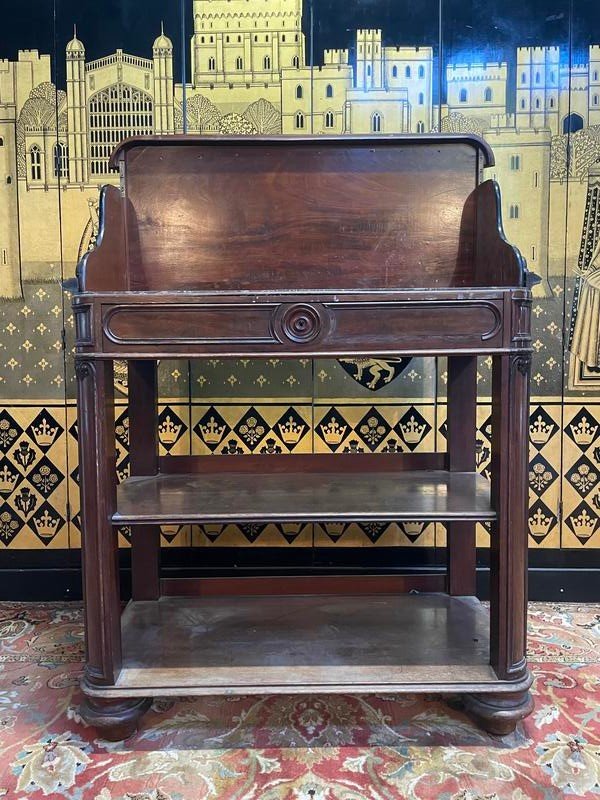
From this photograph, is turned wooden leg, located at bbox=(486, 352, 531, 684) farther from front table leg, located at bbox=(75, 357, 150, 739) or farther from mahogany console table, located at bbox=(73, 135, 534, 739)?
front table leg, located at bbox=(75, 357, 150, 739)

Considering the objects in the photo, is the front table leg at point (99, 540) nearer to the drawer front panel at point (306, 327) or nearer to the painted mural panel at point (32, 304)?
the drawer front panel at point (306, 327)

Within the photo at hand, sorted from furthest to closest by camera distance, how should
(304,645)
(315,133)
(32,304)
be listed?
(32,304) < (315,133) < (304,645)

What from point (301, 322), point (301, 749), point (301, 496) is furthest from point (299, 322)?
point (301, 749)

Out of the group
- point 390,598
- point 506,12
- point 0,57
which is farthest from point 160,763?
point 506,12

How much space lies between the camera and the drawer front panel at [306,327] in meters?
1.57

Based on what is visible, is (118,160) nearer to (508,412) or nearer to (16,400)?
(16,400)

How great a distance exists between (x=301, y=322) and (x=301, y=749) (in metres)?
1.13

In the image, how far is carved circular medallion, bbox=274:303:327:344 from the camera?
1573mm

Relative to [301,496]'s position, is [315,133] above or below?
above

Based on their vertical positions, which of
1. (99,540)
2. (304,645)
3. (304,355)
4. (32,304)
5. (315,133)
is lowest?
(304,645)

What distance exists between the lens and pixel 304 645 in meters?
1.81

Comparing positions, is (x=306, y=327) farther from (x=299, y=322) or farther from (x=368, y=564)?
(x=368, y=564)

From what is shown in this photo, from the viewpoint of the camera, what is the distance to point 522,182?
95.0 inches

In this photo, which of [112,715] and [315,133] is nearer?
[112,715]
